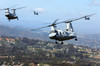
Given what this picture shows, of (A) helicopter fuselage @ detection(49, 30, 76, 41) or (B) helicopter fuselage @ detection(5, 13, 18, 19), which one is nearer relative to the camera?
(A) helicopter fuselage @ detection(49, 30, 76, 41)

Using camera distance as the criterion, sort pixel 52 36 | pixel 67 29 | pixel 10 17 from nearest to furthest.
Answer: pixel 52 36 < pixel 67 29 < pixel 10 17

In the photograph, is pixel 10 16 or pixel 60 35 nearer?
pixel 60 35

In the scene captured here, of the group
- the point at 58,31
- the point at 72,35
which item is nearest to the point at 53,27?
the point at 58,31

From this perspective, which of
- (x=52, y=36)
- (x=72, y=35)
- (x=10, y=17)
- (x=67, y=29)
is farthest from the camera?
(x=10, y=17)

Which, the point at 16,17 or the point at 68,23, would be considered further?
the point at 16,17

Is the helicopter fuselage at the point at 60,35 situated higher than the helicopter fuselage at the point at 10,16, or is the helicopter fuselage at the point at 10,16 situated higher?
the helicopter fuselage at the point at 10,16

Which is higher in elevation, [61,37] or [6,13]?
[6,13]

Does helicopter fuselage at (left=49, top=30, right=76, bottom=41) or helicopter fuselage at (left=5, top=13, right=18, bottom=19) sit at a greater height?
helicopter fuselage at (left=5, top=13, right=18, bottom=19)

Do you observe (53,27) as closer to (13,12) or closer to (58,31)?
(58,31)

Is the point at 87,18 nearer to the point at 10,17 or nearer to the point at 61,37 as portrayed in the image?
the point at 61,37

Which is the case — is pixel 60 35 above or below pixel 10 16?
below

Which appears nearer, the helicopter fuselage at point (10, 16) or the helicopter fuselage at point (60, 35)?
the helicopter fuselage at point (60, 35)
